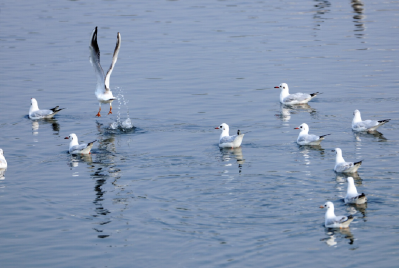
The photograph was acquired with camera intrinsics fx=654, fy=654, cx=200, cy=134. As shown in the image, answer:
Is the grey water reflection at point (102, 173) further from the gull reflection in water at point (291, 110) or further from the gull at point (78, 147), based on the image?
the gull reflection in water at point (291, 110)

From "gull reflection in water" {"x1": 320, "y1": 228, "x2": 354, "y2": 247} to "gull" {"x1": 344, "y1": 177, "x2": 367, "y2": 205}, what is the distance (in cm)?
129

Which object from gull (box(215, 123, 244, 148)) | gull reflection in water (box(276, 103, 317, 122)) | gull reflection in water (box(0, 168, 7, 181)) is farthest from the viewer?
gull reflection in water (box(276, 103, 317, 122))

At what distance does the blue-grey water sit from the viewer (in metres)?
14.9

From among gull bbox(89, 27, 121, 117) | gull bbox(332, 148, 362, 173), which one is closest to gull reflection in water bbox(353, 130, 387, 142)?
gull bbox(332, 148, 362, 173)

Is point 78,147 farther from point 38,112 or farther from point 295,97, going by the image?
point 295,97

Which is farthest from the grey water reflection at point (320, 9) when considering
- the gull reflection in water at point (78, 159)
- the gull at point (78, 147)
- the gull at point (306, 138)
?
the gull reflection in water at point (78, 159)

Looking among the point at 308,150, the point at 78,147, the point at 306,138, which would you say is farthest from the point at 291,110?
the point at 78,147

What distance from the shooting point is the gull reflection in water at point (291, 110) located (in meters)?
26.9

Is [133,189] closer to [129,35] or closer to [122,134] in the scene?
[122,134]

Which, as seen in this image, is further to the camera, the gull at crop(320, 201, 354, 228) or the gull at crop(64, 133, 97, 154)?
the gull at crop(64, 133, 97, 154)

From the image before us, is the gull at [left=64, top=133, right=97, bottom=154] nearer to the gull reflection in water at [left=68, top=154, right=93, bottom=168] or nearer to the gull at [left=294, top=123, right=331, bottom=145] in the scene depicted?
the gull reflection in water at [left=68, top=154, right=93, bottom=168]

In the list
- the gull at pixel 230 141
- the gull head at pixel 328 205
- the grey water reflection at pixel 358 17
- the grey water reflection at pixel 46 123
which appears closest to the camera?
the gull head at pixel 328 205

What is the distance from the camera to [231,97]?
29.7 m

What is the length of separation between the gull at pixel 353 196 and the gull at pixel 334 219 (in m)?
1.13
